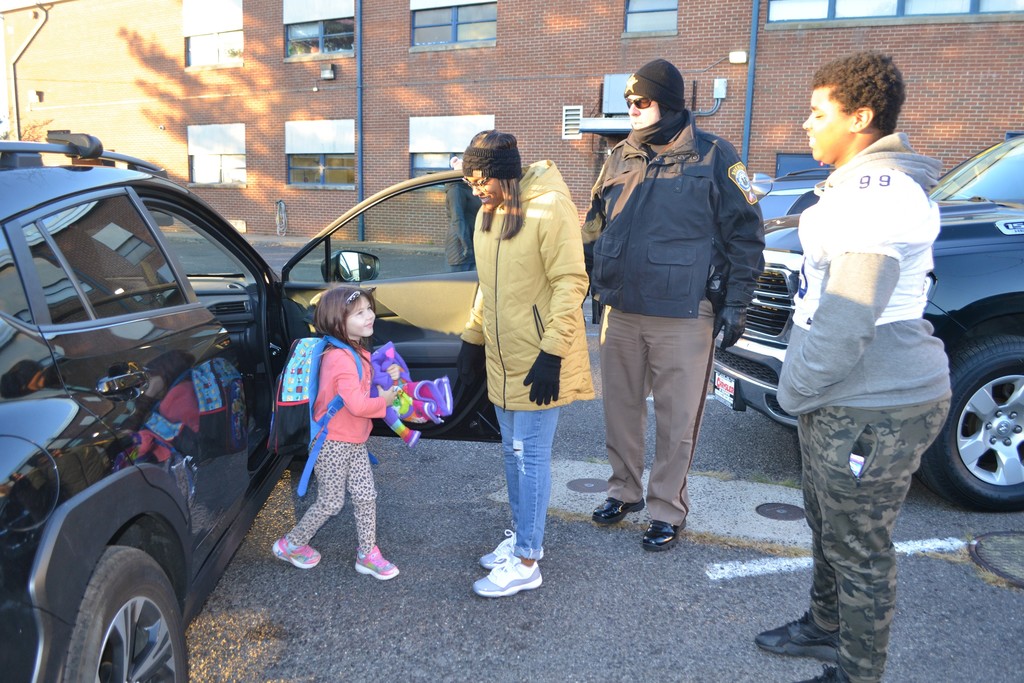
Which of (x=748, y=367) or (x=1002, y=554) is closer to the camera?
(x=1002, y=554)

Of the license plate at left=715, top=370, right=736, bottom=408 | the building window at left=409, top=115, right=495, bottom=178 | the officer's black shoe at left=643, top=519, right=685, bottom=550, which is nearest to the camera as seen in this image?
the officer's black shoe at left=643, top=519, right=685, bottom=550

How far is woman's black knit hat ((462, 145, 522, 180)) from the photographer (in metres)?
2.74

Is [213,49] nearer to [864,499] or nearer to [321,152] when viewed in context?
[321,152]

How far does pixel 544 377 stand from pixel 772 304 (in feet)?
6.04

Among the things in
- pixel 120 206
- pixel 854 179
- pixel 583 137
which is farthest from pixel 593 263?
pixel 583 137

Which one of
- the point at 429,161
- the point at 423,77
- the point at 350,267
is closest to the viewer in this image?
the point at 350,267

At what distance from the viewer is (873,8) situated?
1506cm

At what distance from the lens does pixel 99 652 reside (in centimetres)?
166

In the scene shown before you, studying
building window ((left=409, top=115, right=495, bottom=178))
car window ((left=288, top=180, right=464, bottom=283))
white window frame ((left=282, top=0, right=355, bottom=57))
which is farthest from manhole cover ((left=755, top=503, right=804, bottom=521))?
white window frame ((left=282, top=0, right=355, bottom=57))

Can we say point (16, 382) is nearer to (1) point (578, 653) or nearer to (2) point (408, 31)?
(1) point (578, 653)

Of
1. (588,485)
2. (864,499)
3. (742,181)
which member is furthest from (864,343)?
(588,485)

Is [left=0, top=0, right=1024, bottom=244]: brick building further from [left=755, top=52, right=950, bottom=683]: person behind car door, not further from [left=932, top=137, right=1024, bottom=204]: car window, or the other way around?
[left=755, top=52, right=950, bottom=683]: person behind car door

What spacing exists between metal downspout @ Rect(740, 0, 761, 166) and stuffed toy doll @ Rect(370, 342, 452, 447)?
46.7ft

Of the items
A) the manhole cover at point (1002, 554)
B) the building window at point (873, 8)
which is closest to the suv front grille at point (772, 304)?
the manhole cover at point (1002, 554)
